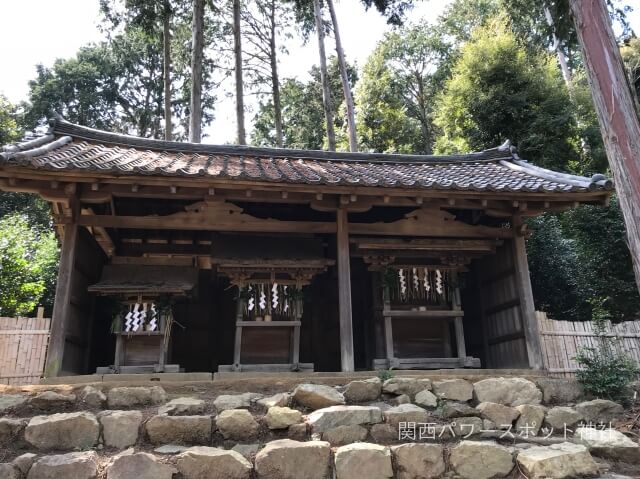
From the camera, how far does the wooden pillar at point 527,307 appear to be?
740 cm

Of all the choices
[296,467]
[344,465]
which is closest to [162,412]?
[296,467]

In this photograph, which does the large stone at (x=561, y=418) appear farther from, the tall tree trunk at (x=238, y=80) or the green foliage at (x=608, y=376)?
the tall tree trunk at (x=238, y=80)

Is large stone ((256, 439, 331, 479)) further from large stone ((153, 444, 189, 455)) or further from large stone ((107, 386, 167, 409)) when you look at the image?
large stone ((107, 386, 167, 409))

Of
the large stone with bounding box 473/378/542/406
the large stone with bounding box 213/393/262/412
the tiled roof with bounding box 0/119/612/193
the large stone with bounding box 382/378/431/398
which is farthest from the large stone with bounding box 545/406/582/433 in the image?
the large stone with bounding box 213/393/262/412

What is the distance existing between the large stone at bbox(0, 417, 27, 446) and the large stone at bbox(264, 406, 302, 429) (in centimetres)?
257

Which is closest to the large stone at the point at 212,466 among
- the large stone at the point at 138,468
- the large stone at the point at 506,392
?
the large stone at the point at 138,468

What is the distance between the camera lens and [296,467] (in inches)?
195

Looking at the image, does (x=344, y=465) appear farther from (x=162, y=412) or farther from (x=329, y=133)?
(x=329, y=133)

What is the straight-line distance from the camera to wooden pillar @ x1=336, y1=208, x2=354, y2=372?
704cm

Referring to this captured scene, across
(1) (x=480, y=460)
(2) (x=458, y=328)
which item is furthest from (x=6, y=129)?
(1) (x=480, y=460)

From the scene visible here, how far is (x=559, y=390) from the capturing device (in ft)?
21.7

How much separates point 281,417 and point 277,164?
207 inches

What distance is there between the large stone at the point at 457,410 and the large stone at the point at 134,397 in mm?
3377

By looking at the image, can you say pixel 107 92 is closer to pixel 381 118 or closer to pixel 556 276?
pixel 381 118
